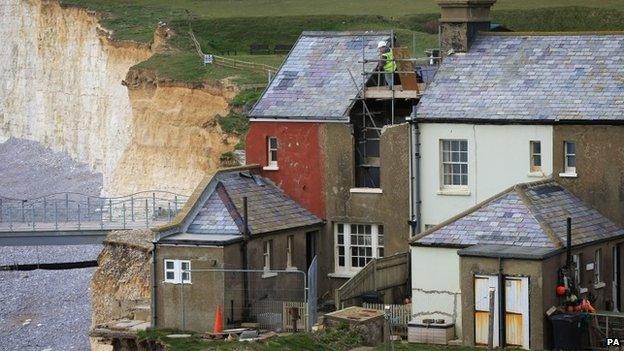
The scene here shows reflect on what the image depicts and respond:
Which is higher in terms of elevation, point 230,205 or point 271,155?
point 271,155

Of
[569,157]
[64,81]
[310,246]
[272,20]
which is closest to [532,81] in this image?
[569,157]

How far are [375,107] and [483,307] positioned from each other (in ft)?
30.1

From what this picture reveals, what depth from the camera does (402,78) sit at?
53.7 meters

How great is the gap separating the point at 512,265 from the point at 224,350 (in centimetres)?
653

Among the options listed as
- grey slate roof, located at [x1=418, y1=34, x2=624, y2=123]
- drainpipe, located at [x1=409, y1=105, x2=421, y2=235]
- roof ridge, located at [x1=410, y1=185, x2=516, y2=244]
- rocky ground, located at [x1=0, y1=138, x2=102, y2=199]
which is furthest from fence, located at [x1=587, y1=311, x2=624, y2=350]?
rocky ground, located at [x1=0, y1=138, x2=102, y2=199]

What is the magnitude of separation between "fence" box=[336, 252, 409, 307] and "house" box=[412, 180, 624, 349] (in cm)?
218

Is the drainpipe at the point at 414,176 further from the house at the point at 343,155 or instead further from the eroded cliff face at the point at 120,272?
the eroded cliff face at the point at 120,272

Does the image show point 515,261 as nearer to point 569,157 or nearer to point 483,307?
point 483,307

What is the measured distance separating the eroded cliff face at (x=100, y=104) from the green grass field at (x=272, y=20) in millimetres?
1044

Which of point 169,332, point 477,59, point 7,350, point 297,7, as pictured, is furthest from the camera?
point 297,7

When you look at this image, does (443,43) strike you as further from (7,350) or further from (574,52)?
(7,350)

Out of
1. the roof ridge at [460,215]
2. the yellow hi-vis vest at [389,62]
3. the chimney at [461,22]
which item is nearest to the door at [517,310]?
the roof ridge at [460,215]

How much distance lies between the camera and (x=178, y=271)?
166 ft

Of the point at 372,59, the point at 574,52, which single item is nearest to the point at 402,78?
the point at 372,59
